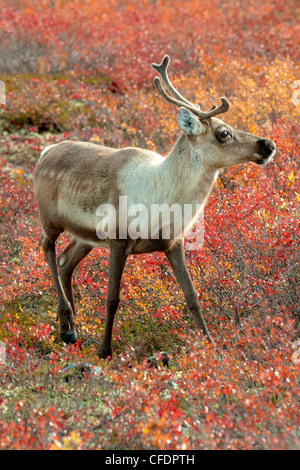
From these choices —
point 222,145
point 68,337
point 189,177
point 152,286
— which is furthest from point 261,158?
point 68,337

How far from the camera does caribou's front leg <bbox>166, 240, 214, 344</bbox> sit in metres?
5.46

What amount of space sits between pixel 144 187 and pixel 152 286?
103cm

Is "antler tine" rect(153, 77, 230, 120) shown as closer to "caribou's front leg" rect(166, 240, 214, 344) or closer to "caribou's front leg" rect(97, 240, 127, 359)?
"caribou's front leg" rect(166, 240, 214, 344)

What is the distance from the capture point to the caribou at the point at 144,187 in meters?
5.24

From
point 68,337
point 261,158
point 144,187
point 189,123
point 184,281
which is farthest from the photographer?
point 68,337

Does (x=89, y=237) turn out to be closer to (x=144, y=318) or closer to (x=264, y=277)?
(x=144, y=318)

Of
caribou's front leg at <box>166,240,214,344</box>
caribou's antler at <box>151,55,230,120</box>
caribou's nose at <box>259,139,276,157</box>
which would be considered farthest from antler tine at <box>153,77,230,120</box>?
caribou's front leg at <box>166,240,214,344</box>

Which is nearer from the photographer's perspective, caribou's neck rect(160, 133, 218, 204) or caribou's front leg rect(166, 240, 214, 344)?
caribou's neck rect(160, 133, 218, 204)

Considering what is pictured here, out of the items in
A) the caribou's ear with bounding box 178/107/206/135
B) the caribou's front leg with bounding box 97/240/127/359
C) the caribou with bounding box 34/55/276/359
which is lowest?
the caribou's front leg with bounding box 97/240/127/359

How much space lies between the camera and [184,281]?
551cm

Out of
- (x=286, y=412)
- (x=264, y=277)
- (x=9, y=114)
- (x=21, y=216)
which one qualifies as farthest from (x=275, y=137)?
(x=9, y=114)

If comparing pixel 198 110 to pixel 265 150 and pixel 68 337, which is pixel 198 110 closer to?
pixel 265 150

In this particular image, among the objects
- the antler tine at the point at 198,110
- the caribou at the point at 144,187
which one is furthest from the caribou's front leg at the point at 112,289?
the antler tine at the point at 198,110

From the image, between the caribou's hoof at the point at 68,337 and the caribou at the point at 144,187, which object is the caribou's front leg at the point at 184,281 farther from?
the caribou's hoof at the point at 68,337
